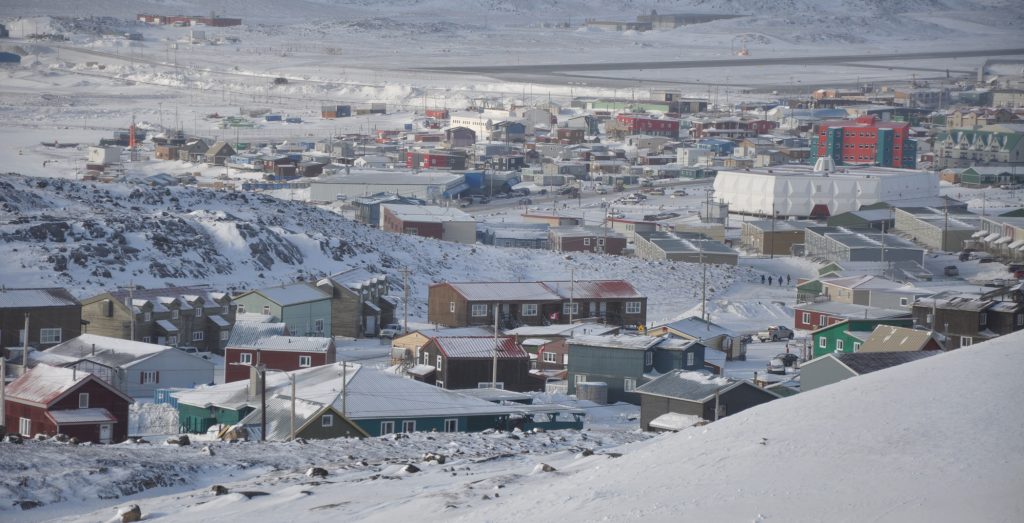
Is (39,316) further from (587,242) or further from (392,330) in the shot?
(587,242)

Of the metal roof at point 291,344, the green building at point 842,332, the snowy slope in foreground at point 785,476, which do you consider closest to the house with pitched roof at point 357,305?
the metal roof at point 291,344

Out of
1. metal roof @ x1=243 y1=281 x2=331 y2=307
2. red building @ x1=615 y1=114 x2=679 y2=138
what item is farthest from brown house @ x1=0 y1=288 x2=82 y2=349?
red building @ x1=615 y1=114 x2=679 y2=138

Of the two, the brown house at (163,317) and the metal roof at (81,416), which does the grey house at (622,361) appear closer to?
the brown house at (163,317)

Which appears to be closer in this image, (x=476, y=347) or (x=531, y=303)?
(x=476, y=347)

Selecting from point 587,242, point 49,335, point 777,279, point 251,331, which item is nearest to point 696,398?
point 251,331

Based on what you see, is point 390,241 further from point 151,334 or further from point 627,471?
point 627,471

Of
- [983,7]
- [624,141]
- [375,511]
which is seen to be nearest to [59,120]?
[624,141]

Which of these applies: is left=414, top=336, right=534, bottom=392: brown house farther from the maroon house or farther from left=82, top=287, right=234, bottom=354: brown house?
the maroon house

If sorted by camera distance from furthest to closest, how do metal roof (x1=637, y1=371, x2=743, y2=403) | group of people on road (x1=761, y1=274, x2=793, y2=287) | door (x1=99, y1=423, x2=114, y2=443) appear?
1. group of people on road (x1=761, y1=274, x2=793, y2=287)
2. metal roof (x1=637, y1=371, x2=743, y2=403)
3. door (x1=99, y1=423, x2=114, y2=443)
